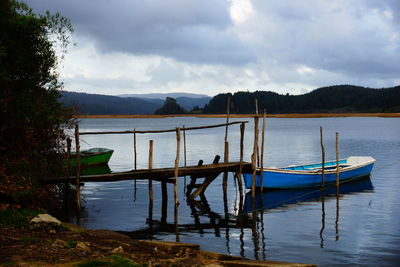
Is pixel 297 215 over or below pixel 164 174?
below

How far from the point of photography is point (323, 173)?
91.2ft

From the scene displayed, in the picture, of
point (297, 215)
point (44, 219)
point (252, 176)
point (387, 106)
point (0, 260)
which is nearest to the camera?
point (0, 260)

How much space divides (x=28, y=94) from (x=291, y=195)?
15534 mm

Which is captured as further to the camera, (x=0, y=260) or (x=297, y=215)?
(x=297, y=215)

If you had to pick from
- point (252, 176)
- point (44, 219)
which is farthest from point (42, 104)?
point (252, 176)

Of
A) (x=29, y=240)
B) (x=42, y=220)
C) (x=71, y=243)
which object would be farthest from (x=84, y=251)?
(x=42, y=220)

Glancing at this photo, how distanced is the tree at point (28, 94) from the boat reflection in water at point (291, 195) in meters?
10.0

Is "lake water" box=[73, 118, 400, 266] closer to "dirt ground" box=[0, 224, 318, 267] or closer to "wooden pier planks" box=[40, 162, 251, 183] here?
"wooden pier planks" box=[40, 162, 251, 183]

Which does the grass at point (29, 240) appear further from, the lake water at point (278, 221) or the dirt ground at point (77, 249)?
the lake water at point (278, 221)

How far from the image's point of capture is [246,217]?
69.1 ft

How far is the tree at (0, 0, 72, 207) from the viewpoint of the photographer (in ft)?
52.5

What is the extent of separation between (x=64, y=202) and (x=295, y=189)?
13478mm

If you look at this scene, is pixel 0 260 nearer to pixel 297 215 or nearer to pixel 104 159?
pixel 297 215

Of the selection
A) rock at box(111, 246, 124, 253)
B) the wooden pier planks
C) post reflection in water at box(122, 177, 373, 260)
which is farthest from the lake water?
rock at box(111, 246, 124, 253)
